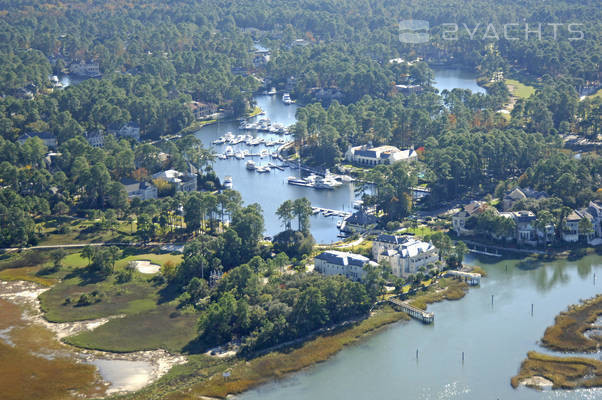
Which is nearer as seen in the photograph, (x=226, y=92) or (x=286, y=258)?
(x=286, y=258)

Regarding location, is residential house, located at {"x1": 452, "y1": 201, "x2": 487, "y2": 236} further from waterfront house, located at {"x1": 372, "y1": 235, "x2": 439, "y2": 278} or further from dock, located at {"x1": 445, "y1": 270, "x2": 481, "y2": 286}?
dock, located at {"x1": 445, "y1": 270, "x2": 481, "y2": 286}

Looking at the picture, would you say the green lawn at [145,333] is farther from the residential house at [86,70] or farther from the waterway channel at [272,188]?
the residential house at [86,70]

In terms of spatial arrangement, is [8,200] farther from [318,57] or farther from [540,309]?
[318,57]

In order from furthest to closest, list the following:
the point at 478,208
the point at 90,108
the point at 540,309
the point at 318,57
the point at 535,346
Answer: the point at 318,57 → the point at 90,108 → the point at 478,208 → the point at 540,309 → the point at 535,346

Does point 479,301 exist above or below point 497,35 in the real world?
below

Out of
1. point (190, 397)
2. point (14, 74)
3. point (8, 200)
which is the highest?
point (14, 74)

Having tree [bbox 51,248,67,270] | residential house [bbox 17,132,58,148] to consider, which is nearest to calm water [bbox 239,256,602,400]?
tree [bbox 51,248,67,270]

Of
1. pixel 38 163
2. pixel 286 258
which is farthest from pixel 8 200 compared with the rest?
pixel 286 258
